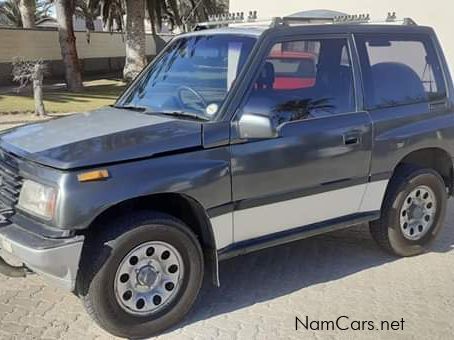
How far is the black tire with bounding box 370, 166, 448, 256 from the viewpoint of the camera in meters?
4.82

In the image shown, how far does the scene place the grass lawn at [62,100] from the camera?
16234 millimetres

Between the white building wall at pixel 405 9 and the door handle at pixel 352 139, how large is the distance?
12.1m

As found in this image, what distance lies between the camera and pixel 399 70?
486 centimetres

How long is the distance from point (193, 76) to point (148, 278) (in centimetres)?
153

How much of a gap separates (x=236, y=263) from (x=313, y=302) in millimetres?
921

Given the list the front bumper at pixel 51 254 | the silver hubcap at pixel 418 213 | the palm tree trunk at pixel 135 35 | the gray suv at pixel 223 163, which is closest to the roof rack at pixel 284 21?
the gray suv at pixel 223 163

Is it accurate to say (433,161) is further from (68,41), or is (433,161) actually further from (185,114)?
(68,41)

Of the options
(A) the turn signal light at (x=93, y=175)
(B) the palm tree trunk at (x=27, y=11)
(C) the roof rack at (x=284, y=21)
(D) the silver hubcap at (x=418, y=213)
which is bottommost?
(D) the silver hubcap at (x=418, y=213)

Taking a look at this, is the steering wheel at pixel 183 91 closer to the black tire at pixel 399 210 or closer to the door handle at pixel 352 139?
the door handle at pixel 352 139

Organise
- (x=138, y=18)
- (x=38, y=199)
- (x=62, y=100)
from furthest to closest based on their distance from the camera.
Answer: (x=138, y=18)
(x=62, y=100)
(x=38, y=199)

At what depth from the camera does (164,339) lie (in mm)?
3680

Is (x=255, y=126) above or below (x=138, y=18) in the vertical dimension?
below

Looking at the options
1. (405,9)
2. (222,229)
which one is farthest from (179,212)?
(405,9)

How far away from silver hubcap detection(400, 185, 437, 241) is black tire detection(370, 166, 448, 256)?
4 cm
